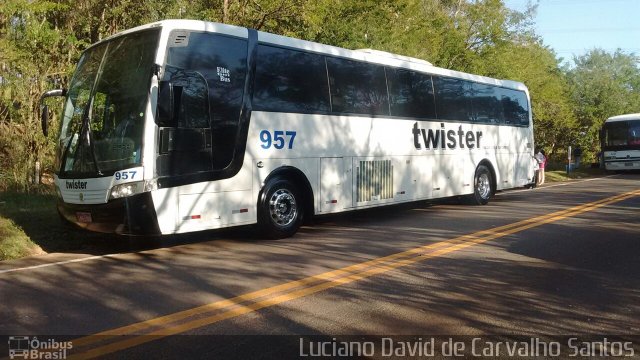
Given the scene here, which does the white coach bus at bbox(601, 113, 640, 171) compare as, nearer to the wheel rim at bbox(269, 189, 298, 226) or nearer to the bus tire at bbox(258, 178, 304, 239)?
the bus tire at bbox(258, 178, 304, 239)

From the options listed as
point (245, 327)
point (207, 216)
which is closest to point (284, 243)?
point (207, 216)

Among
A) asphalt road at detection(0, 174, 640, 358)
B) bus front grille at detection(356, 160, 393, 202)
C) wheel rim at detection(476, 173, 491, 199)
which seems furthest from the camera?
wheel rim at detection(476, 173, 491, 199)

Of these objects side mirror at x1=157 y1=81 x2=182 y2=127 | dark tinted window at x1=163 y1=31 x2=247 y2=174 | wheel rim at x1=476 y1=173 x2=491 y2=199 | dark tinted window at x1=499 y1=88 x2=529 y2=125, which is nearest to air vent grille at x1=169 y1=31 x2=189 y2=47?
dark tinted window at x1=163 y1=31 x2=247 y2=174

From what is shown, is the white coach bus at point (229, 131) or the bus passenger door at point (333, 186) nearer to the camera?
the white coach bus at point (229, 131)

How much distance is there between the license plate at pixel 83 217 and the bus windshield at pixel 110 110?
0.55 meters

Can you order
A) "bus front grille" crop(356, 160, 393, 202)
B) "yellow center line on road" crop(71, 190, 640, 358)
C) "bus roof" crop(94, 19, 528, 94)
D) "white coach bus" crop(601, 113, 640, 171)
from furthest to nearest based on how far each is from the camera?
"white coach bus" crop(601, 113, 640, 171)
"bus front grille" crop(356, 160, 393, 202)
"bus roof" crop(94, 19, 528, 94)
"yellow center line on road" crop(71, 190, 640, 358)

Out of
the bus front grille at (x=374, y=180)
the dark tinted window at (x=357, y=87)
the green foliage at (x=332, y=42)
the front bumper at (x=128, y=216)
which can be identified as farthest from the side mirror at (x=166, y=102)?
the green foliage at (x=332, y=42)

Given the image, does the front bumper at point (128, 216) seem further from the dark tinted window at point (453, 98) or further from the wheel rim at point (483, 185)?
the wheel rim at point (483, 185)

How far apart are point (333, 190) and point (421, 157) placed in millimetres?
2921

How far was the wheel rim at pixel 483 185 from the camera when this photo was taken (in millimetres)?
14016

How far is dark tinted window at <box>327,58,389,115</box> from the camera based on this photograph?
10078 mm

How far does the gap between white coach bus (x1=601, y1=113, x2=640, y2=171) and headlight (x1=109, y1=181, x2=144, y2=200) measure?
26688 mm

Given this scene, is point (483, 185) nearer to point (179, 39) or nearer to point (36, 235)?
point (179, 39)

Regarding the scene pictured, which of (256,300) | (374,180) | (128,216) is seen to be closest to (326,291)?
(256,300)
